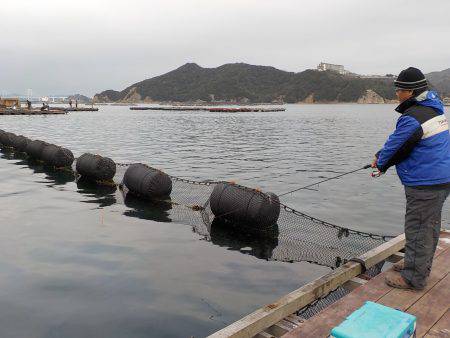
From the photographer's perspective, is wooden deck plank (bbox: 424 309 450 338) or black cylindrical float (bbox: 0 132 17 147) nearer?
wooden deck plank (bbox: 424 309 450 338)

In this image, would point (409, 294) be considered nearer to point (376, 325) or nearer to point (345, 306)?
point (345, 306)

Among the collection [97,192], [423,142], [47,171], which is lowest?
[97,192]

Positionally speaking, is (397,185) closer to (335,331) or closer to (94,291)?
(94,291)

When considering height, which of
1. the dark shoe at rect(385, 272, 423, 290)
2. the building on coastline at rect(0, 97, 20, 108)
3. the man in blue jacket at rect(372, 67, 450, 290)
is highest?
the building on coastline at rect(0, 97, 20, 108)

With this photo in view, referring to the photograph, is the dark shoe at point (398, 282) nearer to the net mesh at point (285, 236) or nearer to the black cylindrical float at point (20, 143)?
the net mesh at point (285, 236)

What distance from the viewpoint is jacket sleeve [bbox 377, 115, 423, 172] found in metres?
5.79

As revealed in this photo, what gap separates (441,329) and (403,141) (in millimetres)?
2626

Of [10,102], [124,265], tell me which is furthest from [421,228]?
[10,102]

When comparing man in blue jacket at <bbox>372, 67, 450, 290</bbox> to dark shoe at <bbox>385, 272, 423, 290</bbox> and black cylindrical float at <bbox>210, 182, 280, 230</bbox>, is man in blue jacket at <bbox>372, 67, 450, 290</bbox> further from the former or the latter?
black cylindrical float at <bbox>210, 182, 280, 230</bbox>

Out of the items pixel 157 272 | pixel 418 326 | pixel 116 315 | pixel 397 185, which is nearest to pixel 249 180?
pixel 397 185

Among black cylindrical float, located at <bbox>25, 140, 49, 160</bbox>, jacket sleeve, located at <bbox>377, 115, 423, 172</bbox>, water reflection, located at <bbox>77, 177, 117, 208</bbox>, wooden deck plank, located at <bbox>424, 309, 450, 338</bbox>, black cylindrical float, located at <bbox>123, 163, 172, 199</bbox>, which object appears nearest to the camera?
wooden deck plank, located at <bbox>424, 309, 450, 338</bbox>

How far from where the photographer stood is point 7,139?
34281 mm

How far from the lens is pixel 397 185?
2214 cm

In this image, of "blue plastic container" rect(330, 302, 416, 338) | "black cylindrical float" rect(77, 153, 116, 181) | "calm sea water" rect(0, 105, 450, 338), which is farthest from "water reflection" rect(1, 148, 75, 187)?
"blue plastic container" rect(330, 302, 416, 338)
